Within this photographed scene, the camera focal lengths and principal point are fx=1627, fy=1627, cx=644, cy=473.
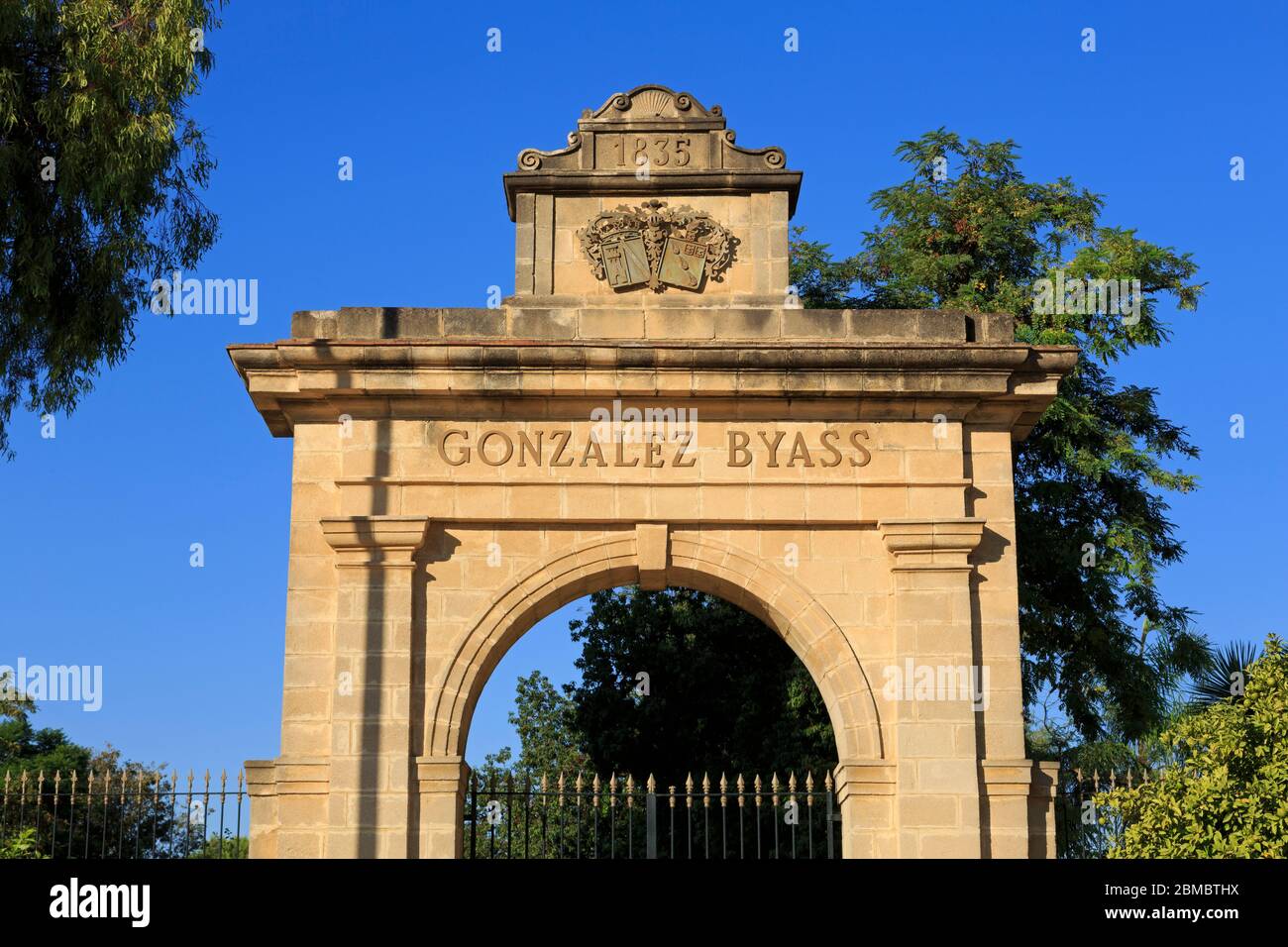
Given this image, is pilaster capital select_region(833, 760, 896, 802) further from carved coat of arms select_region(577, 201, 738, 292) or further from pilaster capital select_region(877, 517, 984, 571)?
carved coat of arms select_region(577, 201, 738, 292)

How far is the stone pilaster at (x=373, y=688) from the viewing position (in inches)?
506

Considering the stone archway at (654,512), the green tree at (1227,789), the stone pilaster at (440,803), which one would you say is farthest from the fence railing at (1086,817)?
the stone pilaster at (440,803)

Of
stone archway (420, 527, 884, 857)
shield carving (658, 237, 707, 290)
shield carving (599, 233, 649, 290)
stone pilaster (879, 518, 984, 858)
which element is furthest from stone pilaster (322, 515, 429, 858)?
stone pilaster (879, 518, 984, 858)

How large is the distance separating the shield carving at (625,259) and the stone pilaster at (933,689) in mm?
3053

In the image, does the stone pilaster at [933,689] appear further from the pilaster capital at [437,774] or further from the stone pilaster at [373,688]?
the stone pilaster at [373,688]

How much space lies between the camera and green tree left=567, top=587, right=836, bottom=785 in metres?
22.8

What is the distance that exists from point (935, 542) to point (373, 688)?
4755 millimetres

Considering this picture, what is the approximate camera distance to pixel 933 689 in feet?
43.3

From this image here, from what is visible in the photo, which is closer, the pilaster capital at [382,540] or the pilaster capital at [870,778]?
the pilaster capital at [870,778]

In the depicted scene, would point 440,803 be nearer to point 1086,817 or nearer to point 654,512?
point 654,512

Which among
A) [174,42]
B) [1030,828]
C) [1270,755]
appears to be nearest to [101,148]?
[174,42]

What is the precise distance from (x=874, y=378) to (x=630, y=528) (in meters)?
2.40

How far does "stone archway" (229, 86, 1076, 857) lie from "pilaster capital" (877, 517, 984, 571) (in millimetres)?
21
